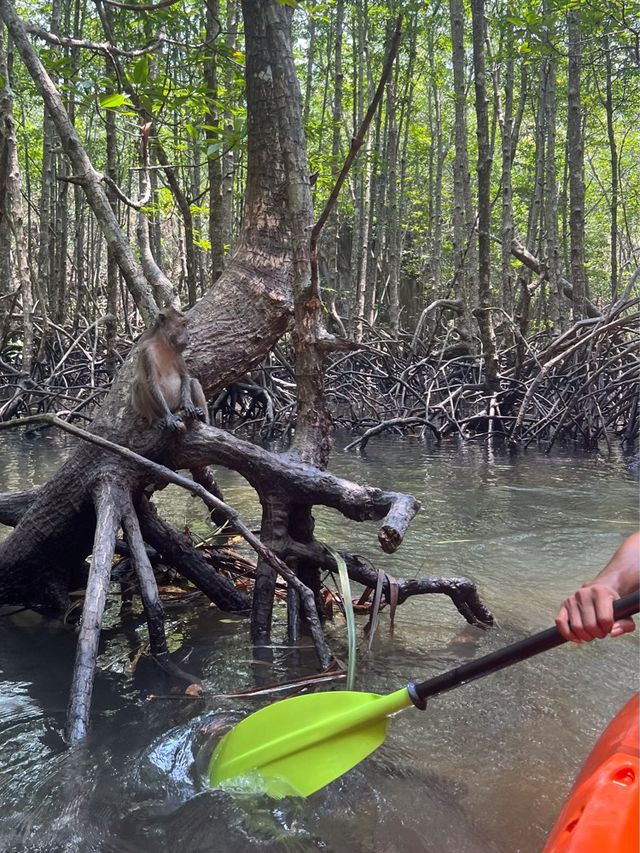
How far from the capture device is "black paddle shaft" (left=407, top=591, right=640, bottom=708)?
4.29ft

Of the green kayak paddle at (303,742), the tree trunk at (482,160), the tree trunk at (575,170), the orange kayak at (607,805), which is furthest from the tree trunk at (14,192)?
the tree trunk at (575,170)

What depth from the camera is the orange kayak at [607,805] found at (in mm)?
1161

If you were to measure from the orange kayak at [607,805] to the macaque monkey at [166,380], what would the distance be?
2.13 m

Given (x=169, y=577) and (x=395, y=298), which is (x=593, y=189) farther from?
(x=169, y=577)

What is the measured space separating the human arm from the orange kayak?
0.72ft

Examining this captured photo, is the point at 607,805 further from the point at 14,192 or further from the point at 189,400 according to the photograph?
the point at 14,192

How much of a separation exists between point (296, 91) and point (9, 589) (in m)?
2.79

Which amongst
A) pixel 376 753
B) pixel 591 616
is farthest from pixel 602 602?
pixel 376 753

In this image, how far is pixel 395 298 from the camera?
14367mm

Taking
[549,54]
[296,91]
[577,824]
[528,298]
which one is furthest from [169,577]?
[549,54]

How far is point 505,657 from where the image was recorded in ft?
5.06

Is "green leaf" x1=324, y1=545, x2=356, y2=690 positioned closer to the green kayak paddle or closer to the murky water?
the murky water

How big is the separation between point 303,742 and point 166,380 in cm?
195

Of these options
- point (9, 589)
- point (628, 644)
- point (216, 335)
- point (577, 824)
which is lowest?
point (628, 644)
